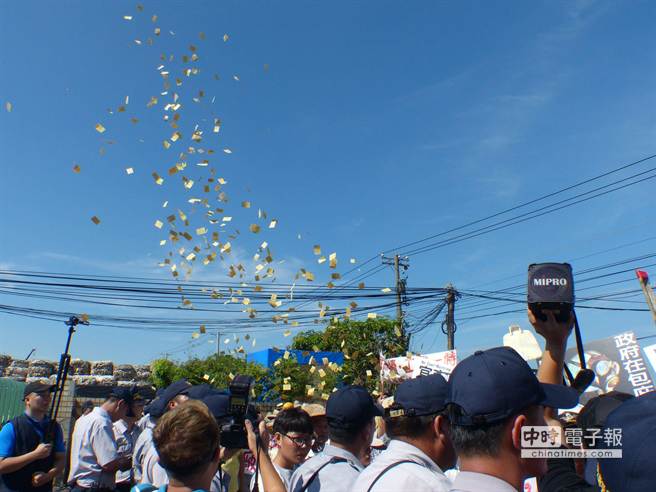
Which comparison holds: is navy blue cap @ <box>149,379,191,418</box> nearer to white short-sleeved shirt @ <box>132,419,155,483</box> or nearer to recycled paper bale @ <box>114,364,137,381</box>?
white short-sleeved shirt @ <box>132,419,155,483</box>

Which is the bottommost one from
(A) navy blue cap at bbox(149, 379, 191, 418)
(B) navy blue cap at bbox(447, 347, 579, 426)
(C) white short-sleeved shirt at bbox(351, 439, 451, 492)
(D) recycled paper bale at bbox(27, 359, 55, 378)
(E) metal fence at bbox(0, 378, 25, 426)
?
(C) white short-sleeved shirt at bbox(351, 439, 451, 492)

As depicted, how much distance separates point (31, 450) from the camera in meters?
5.36

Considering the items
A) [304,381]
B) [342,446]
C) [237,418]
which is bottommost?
[342,446]

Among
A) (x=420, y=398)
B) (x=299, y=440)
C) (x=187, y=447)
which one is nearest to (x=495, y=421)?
(x=420, y=398)

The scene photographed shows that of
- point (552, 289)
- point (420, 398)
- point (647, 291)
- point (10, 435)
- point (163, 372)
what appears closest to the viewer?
point (552, 289)

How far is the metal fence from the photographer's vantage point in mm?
11586

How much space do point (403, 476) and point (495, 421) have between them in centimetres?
70

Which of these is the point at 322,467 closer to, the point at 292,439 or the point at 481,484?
the point at 292,439

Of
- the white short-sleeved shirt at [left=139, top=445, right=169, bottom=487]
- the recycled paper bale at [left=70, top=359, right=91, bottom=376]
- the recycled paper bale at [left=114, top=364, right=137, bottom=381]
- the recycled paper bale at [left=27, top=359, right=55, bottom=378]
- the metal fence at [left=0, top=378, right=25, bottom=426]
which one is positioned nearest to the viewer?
the white short-sleeved shirt at [left=139, top=445, right=169, bottom=487]

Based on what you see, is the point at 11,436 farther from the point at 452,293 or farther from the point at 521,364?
the point at 452,293

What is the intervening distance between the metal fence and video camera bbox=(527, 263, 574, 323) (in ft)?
40.2

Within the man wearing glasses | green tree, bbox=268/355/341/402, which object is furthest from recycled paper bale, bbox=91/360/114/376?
the man wearing glasses

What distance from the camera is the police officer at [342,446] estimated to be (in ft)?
10.0

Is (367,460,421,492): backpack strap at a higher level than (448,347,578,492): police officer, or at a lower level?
lower
